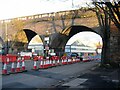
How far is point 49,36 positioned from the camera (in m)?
52.9

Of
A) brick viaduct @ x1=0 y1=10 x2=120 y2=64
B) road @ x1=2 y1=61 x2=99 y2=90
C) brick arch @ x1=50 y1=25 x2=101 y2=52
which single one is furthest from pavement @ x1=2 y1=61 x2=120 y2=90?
brick arch @ x1=50 y1=25 x2=101 y2=52

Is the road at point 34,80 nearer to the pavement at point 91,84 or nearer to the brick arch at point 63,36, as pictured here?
the pavement at point 91,84

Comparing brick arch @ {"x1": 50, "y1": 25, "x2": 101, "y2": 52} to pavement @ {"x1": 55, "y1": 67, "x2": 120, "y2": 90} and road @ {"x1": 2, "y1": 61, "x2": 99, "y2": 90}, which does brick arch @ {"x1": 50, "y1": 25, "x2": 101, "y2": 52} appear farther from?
pavement @ {"x1": 55, "y1": 67, "x2": 120, "y2": 90}

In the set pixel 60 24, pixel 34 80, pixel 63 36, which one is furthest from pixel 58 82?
pixel 63 36

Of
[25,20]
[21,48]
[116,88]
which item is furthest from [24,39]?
[116,88]

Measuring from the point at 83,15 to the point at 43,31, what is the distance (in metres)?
10.1

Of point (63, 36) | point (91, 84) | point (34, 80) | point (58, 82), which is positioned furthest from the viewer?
point (63, 36)

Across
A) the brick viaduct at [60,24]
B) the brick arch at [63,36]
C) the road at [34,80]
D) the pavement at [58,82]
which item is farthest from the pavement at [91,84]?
the brick arch at [63,36]

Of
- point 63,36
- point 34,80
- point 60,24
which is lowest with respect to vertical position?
point 34,80

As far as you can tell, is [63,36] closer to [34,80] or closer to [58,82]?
[34,80]

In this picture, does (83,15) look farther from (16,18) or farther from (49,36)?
(16,18)

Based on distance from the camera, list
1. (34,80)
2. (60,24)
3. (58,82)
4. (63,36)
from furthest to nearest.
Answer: (63,36) → (60,24) → (34,80) → (58,82)

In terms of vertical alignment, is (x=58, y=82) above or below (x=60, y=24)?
below

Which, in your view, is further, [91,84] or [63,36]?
[63,36]
